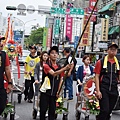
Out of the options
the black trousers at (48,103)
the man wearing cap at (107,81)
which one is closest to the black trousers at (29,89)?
the black trousers at (48,103)

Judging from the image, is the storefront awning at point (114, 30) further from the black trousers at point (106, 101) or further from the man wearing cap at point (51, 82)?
the black trousers at point (106, 101)

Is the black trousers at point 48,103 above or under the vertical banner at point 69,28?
under

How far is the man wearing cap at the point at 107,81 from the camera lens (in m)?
6.32

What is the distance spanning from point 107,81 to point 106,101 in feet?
1.09

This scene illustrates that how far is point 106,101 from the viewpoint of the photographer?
6312mm

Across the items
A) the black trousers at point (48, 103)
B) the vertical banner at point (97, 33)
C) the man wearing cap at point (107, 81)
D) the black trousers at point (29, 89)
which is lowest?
the black trousers at point (29, 89)

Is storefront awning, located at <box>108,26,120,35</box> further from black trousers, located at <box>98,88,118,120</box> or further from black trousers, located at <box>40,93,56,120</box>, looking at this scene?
black trousers, located at <box>98,88,118,120</box>

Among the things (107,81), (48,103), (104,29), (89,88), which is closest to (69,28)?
(104,29)

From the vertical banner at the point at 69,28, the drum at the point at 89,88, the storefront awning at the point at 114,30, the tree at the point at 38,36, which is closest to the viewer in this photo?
the drum at the point at 89,88

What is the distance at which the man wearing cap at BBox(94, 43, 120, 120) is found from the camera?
249 inches

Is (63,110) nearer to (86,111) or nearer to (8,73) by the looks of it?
(86,111)

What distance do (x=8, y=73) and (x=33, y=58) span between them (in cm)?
470

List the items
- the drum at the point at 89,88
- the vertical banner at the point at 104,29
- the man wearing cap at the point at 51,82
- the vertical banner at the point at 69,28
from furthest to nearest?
the vertical banner at the point at 69,28
the vertical banner at the point at 104,29
the drum at the point at 89,88
the man wearing cap at the point at 51,82

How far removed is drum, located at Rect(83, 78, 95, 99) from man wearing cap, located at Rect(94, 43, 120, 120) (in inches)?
65.0
